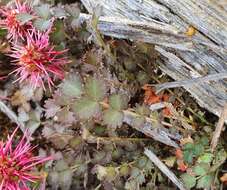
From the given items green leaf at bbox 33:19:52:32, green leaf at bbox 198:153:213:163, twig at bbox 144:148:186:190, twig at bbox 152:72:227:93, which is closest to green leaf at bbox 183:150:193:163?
green leaf at bbox 198:153:213:163

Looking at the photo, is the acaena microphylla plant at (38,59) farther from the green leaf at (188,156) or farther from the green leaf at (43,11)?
the green leaf at (188,156)

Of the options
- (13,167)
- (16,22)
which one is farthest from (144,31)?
(13,167)

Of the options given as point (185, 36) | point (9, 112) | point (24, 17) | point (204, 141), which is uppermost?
point (185, 36)

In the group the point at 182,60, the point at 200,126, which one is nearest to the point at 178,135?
the point at 200,126

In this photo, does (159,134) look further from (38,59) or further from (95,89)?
(38,59)

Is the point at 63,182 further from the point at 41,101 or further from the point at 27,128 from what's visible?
the point at 41,101
